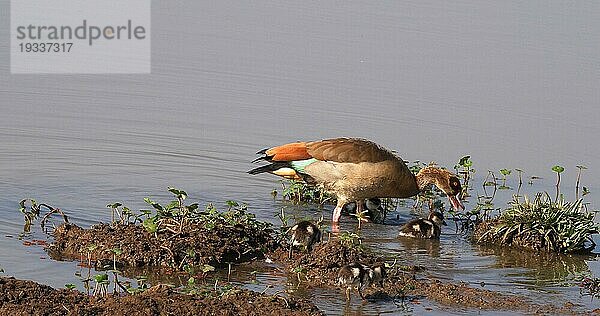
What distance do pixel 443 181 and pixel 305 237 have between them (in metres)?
2.37

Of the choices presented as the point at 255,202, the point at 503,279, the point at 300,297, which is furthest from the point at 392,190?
the point at 300,297


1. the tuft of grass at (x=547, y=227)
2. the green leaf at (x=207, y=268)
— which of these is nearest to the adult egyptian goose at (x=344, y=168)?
the tuft of grass at (x=547, y=227)

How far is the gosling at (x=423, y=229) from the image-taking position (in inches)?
370

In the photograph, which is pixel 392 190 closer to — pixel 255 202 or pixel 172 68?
pixel 255 202

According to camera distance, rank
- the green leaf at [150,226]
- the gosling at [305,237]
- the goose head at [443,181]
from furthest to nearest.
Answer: the goose head at [443,181] → the gosling at [305,237] → the green leaf at [150,226]

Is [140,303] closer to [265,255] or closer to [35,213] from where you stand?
[265,255]

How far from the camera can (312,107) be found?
1385cm

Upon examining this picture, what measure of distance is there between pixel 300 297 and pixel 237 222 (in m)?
1.26

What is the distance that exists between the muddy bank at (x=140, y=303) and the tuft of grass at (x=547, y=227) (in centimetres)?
311

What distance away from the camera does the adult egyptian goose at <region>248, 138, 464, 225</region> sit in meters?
10.1

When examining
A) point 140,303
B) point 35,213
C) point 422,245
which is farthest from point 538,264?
point 35,213

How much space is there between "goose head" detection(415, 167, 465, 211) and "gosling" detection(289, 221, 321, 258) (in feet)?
7.33

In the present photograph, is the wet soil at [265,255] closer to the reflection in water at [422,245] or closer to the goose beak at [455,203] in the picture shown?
the reflection in water at [422,245]

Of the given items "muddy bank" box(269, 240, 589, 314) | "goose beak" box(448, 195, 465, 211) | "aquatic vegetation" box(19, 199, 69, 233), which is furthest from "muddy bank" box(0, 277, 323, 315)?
"goose beak" box(448, 195, 465, 211)
